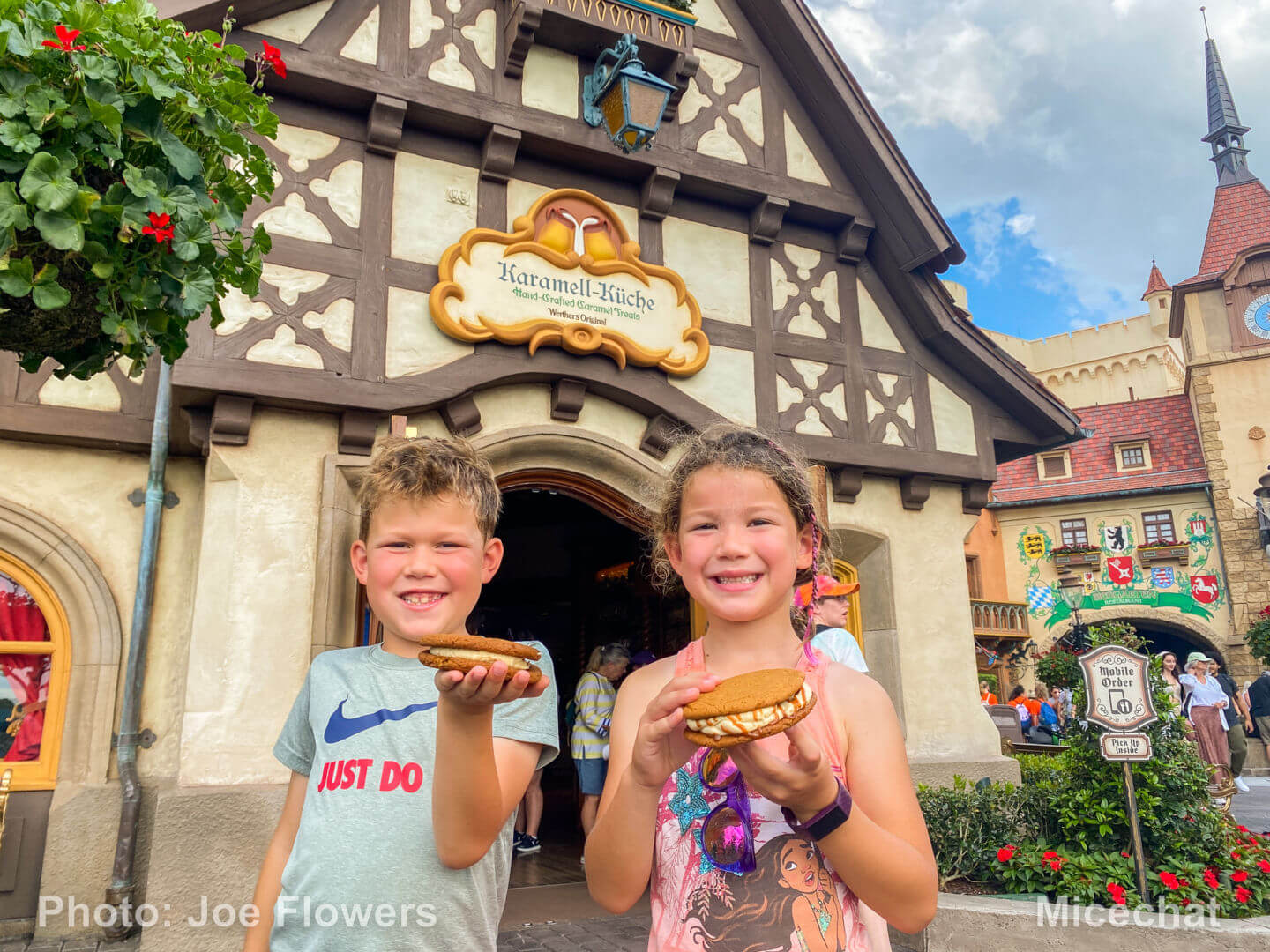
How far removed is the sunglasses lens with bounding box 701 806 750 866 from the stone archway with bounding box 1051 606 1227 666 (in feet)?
85.2

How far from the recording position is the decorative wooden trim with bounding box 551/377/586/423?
6414 millimetres

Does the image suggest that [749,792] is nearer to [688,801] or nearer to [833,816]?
[688,801]

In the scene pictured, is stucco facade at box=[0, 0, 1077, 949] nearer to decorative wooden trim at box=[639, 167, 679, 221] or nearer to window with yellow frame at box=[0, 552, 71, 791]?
decorative wooden trim at box=[639, 167, 679, 221]

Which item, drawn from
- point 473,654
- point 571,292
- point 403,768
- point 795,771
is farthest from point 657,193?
point 795,771

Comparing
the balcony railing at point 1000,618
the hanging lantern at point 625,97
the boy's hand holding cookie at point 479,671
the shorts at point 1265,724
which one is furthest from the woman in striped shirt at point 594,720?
the balcony railing at point 1000,618

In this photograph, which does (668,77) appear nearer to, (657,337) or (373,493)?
(657,337)

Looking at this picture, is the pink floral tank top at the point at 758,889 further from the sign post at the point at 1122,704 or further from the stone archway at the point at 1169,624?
the stone archway at the point at 1169,624

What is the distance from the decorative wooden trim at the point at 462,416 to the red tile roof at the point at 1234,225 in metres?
27.4

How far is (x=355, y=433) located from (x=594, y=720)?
11.0 ft

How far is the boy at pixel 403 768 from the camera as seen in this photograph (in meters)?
1.76

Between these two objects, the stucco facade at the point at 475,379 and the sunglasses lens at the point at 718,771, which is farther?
the stucco facade at the point at 475,379

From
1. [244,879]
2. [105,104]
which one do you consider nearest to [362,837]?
[105,104]

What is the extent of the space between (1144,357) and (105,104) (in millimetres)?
49577

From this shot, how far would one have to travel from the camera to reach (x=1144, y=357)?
143 ft
